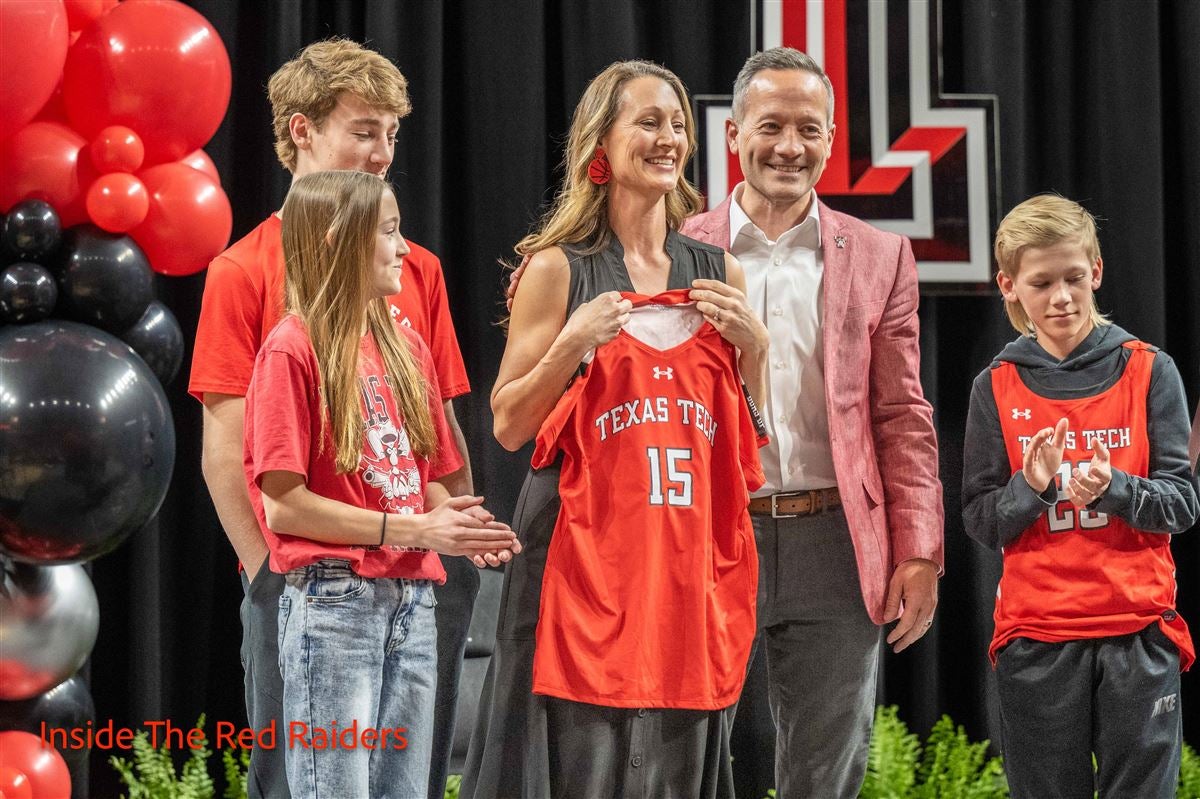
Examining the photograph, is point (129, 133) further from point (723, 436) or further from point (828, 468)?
point (828, 468)

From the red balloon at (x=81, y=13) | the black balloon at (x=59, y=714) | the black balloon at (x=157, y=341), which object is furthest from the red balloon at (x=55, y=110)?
the black balloon at (x=59, y=714)

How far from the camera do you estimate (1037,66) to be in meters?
4.32

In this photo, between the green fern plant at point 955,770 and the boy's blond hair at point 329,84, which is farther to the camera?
the green fern plant at point 955,770

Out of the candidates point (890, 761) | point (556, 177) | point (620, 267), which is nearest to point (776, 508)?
point (620, 267)

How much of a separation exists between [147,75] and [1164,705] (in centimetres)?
236

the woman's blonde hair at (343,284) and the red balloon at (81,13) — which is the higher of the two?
the red balloon at (81,13)

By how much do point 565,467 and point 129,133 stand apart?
3.68 ft

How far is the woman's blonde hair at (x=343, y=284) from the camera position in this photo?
2.13m

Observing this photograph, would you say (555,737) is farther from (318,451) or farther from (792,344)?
(792,344)

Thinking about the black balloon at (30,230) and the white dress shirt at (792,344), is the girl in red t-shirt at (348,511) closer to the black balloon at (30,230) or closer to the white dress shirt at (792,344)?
the black balloon at (30,230)

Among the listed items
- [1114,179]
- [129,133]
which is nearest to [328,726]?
[129,133]

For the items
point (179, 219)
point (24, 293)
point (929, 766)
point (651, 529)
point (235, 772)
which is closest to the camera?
point (651, 529)

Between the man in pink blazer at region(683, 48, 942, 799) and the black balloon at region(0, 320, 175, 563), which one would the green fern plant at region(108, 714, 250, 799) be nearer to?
the black balloon at region(0, 320, 175, 563)

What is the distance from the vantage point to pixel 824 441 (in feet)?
8.42
